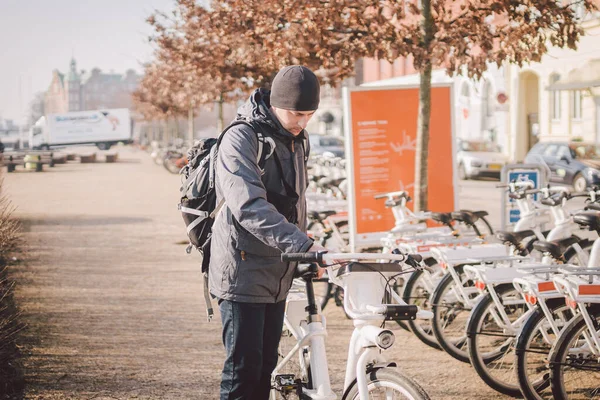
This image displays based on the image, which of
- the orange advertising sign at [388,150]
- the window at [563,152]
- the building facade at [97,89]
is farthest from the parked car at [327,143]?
the building facade at [97,89]

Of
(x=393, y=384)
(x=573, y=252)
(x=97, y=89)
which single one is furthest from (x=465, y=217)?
(x=97, y=89)

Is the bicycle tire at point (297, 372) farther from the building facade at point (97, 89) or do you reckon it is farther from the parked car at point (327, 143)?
the building facade at point (97, 89)

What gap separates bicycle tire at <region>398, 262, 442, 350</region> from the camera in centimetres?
658

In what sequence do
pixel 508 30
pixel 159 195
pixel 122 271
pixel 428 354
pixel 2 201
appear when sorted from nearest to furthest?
pixel 428 354 < pixel 2 201 < pixel 508 30 < pixel 122 271 < pixel 159 195

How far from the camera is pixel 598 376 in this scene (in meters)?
4.87

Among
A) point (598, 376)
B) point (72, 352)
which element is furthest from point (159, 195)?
point (598, 376)

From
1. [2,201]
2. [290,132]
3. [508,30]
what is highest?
[508,30]

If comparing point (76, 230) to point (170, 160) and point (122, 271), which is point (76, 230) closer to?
point (122, 271)

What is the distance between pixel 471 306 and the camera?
6.01m

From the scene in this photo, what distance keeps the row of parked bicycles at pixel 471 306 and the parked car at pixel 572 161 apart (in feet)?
47.8

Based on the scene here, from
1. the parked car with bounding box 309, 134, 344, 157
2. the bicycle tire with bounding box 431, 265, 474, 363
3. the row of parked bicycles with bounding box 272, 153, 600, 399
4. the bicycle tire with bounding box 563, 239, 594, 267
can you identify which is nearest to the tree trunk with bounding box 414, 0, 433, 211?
the row of parked bicycles with bounding box 272, 153, 600, 399

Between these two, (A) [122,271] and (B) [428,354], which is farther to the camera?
(A) [122,271]

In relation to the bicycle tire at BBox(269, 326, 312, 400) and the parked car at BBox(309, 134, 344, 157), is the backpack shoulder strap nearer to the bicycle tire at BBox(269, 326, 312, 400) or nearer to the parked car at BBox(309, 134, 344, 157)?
the bicycle tire at BBox(269, 326, 312, 400)

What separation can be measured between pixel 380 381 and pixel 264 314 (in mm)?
608
